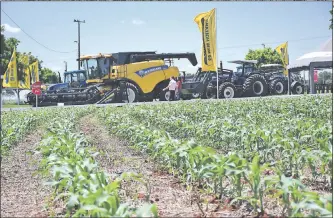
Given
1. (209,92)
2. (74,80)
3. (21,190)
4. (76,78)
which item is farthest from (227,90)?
(21,190)

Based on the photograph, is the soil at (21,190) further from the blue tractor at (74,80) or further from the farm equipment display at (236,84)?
the blue tractor at (74,80)

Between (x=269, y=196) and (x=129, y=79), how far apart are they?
14.3 meters

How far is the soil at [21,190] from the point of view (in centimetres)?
286

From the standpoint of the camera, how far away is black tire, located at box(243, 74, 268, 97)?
58.7ft

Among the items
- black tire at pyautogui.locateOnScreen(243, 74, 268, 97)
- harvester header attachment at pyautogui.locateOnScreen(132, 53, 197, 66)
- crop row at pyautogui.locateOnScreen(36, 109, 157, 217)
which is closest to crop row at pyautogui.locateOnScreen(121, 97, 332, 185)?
crop row at pyautogui.locateOnScreen(36, 109, 157, 217)

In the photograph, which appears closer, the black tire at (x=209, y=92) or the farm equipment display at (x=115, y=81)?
the farm equipment display at (x=115, y=81)

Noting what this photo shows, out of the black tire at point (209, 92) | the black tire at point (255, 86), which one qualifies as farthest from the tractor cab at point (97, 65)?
the black tire at point (255, 86)

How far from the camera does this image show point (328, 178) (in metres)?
3.69

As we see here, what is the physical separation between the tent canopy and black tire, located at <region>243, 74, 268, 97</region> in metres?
1.64

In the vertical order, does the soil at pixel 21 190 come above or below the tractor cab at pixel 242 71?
below

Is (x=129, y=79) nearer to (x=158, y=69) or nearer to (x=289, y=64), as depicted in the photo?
(x=158, y=69)

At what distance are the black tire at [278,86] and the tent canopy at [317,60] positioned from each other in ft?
2.81

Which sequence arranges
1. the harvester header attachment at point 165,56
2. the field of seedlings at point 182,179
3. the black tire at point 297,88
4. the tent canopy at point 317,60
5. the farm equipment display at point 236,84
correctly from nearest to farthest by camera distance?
the field of seedlings at point 182,179 → the tent canopy at point 317,60 → the farm equipment display at point 236,84 → the harvester header attachment at point 165,56 → the black tire at point 297,88

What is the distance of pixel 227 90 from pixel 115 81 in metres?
4.76
